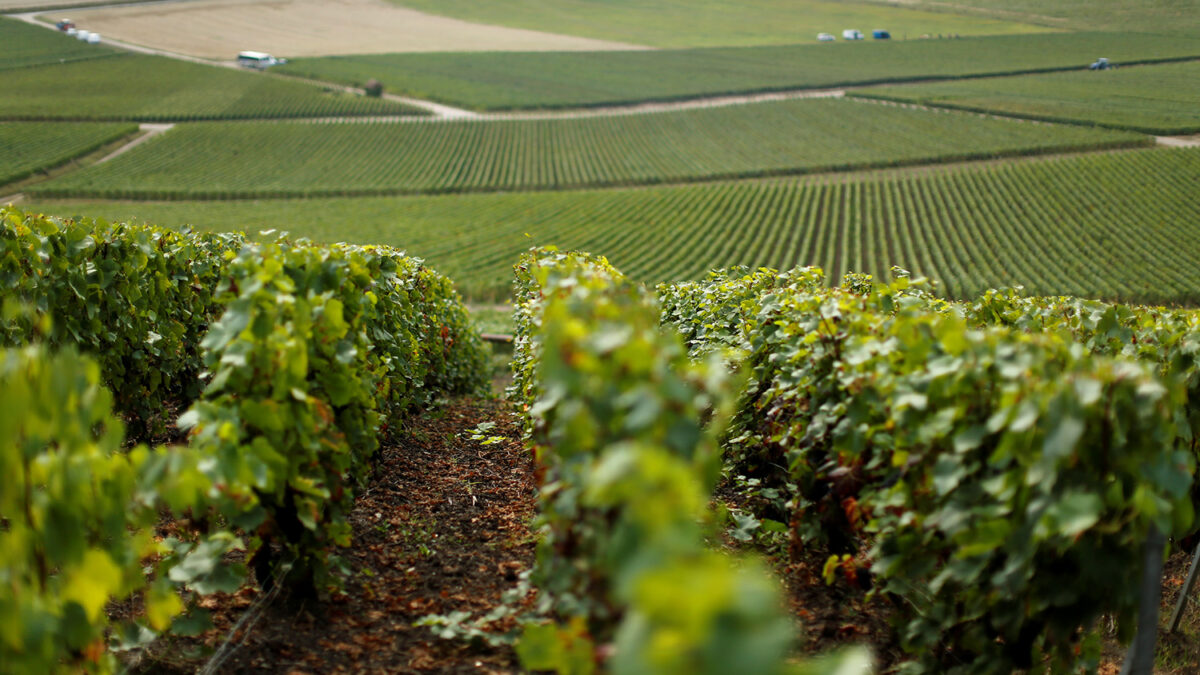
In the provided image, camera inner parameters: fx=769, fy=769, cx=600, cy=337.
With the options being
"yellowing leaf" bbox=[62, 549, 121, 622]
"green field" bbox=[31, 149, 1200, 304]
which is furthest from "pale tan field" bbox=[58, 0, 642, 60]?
"yellowing leaf" bbox=[62, 549, 121, 622]

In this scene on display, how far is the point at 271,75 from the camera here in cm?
7519

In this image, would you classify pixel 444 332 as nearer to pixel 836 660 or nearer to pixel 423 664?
pixel 423 664

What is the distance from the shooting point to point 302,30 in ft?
304

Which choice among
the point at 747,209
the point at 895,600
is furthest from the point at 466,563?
the point at 747,209

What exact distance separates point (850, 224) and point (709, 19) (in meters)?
80.9

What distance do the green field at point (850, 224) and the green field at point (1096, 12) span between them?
34.4 meters

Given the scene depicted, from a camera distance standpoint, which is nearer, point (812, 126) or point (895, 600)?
point (895, 600)

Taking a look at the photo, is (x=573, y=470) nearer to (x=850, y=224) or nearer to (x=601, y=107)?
(x=850, y=224)

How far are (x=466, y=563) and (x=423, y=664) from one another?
1.08m

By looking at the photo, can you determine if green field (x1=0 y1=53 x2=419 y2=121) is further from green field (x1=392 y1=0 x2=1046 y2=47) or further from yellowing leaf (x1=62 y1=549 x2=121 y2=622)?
→ yellowing leaf (x1=62 y1=549 x2=121 y2=622)

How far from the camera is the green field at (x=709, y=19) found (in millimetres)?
97938

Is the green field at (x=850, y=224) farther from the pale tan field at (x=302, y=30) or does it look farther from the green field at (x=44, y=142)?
the pale tan field at (x=302, y=30)

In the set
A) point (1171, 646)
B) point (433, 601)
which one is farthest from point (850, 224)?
point (433, 601)

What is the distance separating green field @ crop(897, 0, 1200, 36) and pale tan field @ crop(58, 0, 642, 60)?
47.0m
